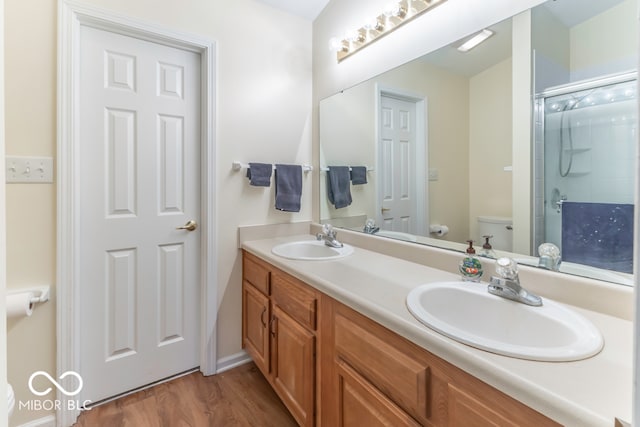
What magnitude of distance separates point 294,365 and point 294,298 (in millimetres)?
297

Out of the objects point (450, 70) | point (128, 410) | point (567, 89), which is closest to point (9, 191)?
point (128, 410)

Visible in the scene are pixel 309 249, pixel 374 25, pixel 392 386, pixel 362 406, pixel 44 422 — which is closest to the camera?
pixel 392 386

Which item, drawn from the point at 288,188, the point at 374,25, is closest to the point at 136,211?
the point at 288,188

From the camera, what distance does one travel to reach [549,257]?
3.18ft

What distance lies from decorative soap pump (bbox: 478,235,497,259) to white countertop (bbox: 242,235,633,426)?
6.4 inches

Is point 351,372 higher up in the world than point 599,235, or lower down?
lower down

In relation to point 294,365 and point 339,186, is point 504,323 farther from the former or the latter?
point 339,186

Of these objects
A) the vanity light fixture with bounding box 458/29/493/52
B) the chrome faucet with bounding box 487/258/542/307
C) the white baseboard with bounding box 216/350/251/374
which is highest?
the vanity light fixture with bounding box 458/29/493/52

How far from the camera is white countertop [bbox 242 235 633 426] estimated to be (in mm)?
476

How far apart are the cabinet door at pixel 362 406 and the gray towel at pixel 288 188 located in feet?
3.82

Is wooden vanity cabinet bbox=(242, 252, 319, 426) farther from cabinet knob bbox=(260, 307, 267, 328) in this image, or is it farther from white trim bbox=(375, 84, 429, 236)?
white trim bbox=(375, 84, 429, 236)

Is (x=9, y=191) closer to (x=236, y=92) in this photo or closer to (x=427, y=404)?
(x=236, y=92)

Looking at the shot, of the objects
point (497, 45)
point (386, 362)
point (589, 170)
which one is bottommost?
point (386, 362)

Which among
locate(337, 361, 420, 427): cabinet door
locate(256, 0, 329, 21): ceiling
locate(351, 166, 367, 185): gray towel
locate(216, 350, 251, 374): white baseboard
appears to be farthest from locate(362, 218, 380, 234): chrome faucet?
locate(256, 0, 329, 21): ceiling
